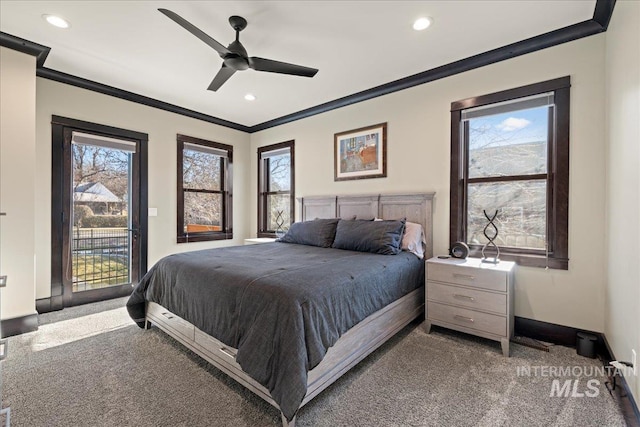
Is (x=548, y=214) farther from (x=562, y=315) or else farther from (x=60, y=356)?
(x=60, y=356)

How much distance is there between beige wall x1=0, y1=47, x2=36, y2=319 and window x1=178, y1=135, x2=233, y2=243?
174 centimetres

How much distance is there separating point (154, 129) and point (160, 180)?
73cm

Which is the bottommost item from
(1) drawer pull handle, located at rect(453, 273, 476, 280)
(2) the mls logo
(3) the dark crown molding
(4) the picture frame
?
(2) the mls logo

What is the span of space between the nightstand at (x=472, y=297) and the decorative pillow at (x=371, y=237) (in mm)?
404

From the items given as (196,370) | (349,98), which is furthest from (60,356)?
(349,98)

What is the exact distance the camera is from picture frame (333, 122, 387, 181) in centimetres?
371

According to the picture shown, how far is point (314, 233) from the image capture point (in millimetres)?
3551

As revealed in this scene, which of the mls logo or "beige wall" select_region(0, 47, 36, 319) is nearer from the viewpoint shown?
the mls logo

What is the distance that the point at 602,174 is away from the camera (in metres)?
2.34

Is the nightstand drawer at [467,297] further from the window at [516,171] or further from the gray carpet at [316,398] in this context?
the window at [516,171]

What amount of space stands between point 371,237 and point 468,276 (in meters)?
0.95

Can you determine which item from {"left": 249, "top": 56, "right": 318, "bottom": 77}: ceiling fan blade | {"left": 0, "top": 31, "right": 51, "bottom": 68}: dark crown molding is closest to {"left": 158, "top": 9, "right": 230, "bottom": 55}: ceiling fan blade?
{"left": 249, "top": 56, "right": 318, "bottom": 77}: ceiling fan blade

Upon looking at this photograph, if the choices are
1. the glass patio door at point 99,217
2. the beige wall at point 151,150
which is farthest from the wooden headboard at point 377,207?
the glass patio door at point 99,217

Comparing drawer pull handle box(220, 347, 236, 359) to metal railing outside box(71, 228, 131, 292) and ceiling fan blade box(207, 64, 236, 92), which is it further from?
metal railing outside box(71, 228, 131, 292)
